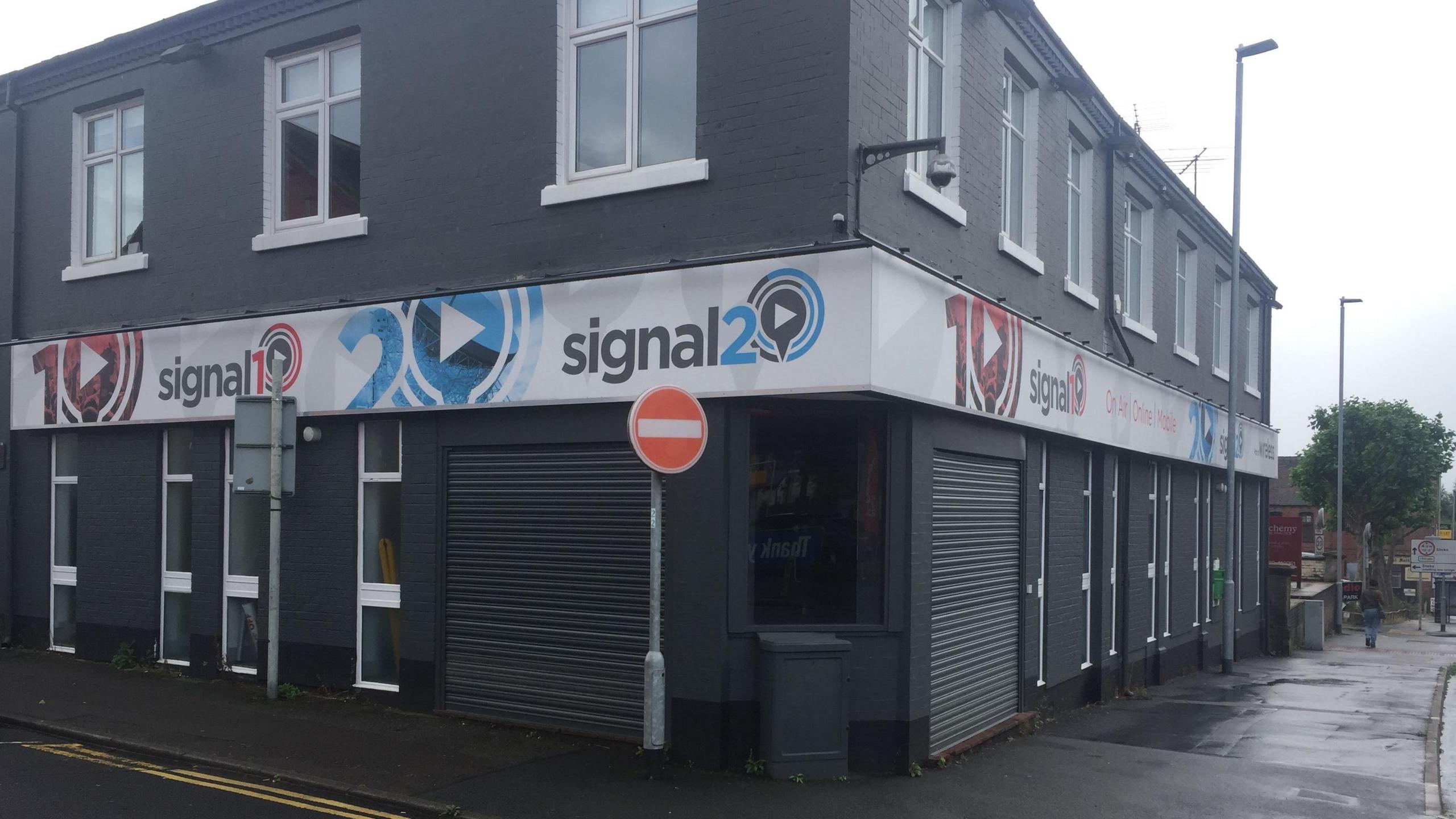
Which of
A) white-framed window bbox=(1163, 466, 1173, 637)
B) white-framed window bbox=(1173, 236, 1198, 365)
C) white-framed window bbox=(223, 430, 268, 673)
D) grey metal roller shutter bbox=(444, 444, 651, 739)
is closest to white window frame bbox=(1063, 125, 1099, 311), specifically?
white-framed window bbox=(1163, 466, 1173, 637)

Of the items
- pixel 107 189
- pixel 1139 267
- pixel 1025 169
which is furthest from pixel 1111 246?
pixel 107 189

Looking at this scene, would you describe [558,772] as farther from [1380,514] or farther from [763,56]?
[1380,514]

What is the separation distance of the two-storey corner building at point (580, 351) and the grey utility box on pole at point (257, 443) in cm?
35

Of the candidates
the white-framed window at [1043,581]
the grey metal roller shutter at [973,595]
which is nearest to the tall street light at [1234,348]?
the white-framed window at [1043,581]

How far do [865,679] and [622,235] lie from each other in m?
4.24

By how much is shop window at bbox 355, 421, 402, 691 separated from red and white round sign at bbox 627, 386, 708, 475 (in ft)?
14.9

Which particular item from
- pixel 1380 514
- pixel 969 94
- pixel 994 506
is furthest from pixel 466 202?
pixel 1380 514

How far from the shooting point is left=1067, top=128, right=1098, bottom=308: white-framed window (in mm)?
15781

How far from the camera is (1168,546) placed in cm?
2003

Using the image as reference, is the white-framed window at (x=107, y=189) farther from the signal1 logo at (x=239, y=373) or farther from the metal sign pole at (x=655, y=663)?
the metal sign pole at (x=655, y=663)

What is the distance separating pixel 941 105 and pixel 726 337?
12.6ft

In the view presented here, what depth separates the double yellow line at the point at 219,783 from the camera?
829 centimetres

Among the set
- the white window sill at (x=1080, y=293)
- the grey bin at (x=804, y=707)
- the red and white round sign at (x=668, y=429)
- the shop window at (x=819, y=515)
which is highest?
the white window sill at (x=1080, y=293)

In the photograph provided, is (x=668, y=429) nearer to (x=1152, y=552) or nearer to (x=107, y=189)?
(x=107, y=189)
